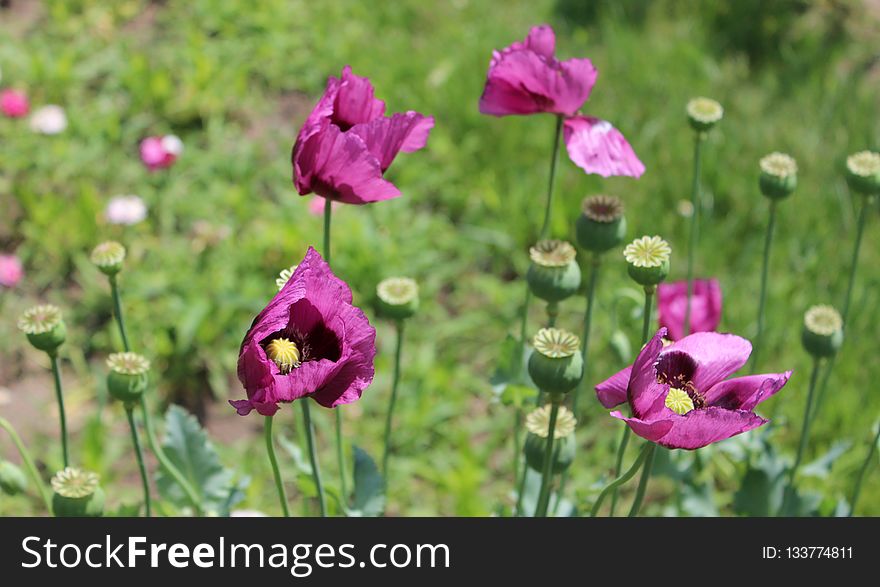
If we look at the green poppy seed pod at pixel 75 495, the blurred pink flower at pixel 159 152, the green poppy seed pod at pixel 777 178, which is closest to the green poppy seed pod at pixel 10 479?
the green poppy seed pod at pixel 75 495

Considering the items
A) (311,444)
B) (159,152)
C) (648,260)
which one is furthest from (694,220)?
(159,152)

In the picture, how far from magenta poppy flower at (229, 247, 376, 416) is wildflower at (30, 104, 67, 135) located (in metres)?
1.89

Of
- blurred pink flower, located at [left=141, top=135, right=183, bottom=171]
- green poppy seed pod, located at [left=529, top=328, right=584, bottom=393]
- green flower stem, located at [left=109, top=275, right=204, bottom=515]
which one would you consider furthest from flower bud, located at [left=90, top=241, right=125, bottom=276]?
blurred pink flower, located at [left=141, top=135, right=183, bottom=171]

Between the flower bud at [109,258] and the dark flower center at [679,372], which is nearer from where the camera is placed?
the dark flower center at [679,372]

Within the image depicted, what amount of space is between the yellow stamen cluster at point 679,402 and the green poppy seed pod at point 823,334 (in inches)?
19.0

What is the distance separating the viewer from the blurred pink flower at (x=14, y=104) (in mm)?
2748

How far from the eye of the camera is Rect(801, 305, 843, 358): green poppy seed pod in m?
1.46

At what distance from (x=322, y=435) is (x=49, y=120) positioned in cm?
114

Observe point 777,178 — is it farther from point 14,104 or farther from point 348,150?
point 14,104

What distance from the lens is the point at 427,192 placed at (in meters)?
2.79

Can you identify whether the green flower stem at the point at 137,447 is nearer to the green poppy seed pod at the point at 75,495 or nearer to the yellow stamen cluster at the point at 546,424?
the green poppy seed pod at the point at 75,495

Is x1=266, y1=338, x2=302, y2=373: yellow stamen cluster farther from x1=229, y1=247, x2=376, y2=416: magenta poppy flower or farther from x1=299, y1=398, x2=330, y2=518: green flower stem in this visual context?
x1=299, y1=398, x2=330, y2=518: green flower stem

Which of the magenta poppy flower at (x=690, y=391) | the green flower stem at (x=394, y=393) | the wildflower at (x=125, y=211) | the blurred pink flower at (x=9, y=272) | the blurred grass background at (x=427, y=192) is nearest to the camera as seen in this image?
the magenta poppy flower at (x=690, y=391)

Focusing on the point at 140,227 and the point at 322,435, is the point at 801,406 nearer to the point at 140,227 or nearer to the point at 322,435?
the point at 322,435
